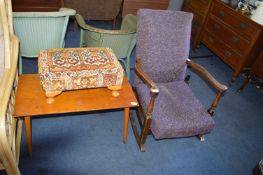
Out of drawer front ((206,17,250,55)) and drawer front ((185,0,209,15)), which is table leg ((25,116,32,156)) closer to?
drawer front ((206,17,250,55))

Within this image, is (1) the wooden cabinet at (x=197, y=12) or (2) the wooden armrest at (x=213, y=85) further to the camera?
(1) the wooden cabinet at (x=197, y=12)

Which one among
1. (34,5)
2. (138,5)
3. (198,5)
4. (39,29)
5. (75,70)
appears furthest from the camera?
(138,5)

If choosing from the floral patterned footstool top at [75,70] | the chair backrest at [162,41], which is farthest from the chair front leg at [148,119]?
the chair backrest at [162,41]

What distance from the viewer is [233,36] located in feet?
8.86

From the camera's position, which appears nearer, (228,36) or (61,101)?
(61,101)

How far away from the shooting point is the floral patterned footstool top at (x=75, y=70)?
1405 millimetres

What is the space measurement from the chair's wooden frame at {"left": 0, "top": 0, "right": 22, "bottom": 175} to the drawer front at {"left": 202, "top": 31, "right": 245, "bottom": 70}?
2325 millimetres

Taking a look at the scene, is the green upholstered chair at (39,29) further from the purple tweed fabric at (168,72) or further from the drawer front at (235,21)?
the drawer front at (235,21)

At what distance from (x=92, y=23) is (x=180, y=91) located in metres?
2.26

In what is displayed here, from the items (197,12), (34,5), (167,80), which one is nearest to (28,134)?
(167,80)

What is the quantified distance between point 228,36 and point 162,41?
1320mm

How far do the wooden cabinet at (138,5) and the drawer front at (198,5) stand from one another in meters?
0.40

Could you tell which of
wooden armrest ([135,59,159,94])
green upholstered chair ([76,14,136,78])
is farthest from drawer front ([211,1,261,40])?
wooden armrest ([135,59,159,94])

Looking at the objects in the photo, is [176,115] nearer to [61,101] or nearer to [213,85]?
[213,85]
